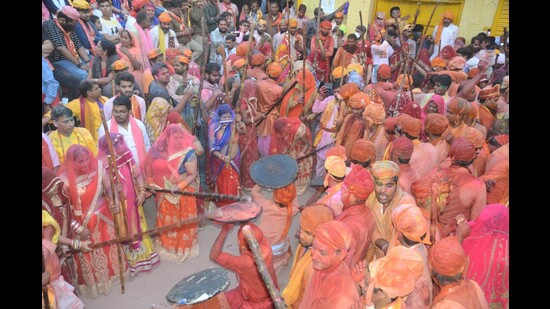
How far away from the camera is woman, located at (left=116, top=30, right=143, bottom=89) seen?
8147 mm

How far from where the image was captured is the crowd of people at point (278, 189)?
3.49 m

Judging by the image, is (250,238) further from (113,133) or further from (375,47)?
(375,47)

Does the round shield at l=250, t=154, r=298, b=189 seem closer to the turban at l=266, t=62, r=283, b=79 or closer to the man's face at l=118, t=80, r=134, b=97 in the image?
the man's face at l=118, t=80, r=134, b=97

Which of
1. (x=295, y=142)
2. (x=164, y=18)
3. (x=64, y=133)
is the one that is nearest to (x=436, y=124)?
(x=295, y=142)

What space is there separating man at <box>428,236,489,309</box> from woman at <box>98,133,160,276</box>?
3.39 m

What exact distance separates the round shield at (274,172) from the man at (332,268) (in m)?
1.20

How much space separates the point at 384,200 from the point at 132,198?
9.66ft

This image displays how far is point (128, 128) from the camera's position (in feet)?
17.1

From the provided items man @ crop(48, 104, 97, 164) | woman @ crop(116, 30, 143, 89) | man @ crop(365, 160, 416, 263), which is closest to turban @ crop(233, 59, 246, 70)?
woman @ crop(116, 30, 143, 89)

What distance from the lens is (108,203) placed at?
4812 mm

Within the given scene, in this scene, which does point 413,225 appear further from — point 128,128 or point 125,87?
point 125,87

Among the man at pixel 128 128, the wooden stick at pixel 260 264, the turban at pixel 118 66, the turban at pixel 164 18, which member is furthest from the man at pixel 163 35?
the wooden stick at pixel 260 264

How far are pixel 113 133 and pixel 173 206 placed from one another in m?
1.17

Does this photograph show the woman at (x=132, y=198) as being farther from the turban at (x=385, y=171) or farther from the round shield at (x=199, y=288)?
the turban at (x=385, y=171)
